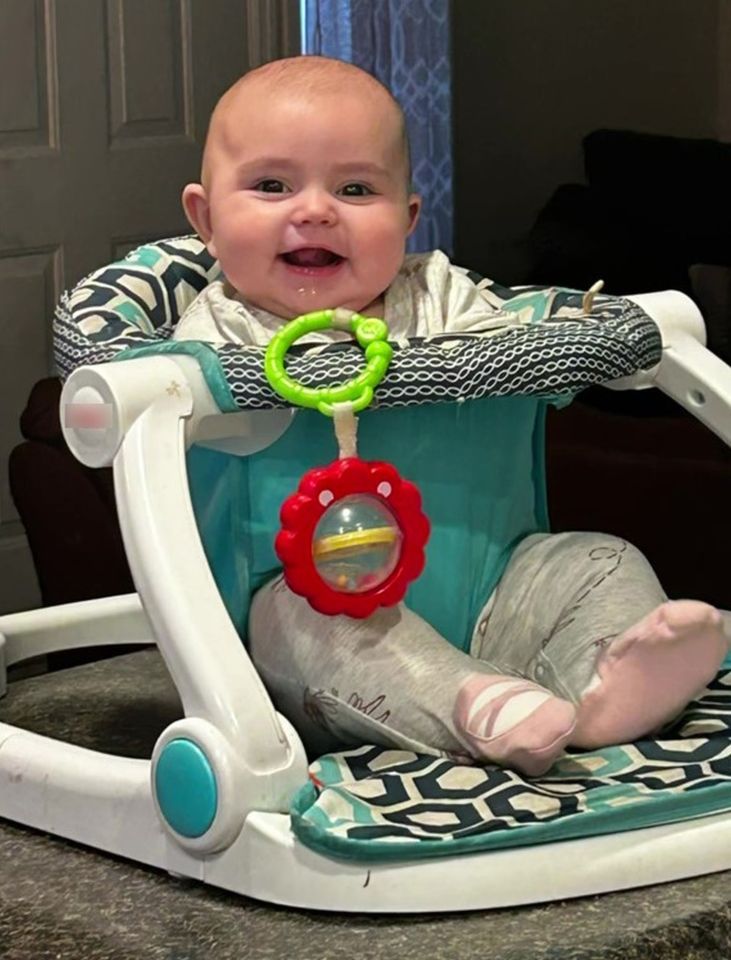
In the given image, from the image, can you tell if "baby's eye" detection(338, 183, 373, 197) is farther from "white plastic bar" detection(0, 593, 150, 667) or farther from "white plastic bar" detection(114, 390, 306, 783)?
"white plastic bar" detection(0, 593, 150, 667)

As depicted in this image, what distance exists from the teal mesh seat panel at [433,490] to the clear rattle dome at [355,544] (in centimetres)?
8

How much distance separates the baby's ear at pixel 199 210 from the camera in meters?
1.08

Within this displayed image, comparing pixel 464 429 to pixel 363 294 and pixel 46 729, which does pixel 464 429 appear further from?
pixel 46 729

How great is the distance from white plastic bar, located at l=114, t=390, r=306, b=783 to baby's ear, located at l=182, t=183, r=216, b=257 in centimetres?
23

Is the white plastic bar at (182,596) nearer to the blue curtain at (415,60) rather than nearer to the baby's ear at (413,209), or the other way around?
the baby's ear at (413,209)

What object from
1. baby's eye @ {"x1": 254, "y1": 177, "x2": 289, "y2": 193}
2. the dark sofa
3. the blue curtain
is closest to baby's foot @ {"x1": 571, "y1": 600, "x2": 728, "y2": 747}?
baby's eye @ {"x1": 254, "y1": 177, "x2": 289, "y2": 193}

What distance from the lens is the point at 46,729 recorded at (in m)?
1.14

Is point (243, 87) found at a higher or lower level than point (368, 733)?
higher

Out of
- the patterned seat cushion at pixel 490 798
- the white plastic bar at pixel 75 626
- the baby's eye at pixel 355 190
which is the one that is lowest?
the white plastic bar at pixel 75 626

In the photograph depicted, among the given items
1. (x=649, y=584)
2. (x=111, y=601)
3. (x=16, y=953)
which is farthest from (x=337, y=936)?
(x=111, y=601)

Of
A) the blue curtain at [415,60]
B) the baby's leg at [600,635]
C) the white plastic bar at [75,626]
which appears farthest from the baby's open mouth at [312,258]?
the blue curtain at [415,60]

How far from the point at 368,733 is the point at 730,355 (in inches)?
37.8

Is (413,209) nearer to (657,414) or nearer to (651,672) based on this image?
A: (651,672)

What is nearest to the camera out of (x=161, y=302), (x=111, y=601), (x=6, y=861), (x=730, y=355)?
(x=6, y=861)
